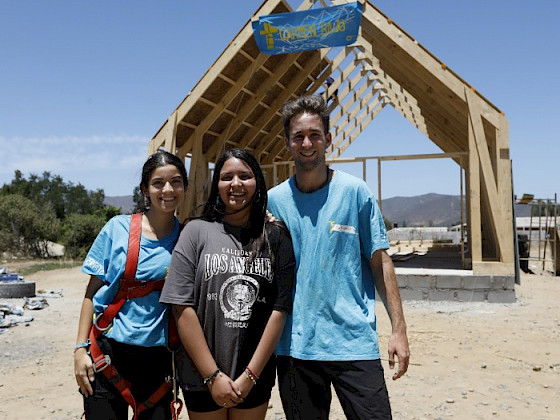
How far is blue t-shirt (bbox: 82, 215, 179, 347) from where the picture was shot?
1.91 metres

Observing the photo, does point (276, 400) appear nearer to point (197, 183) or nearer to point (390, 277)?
point (390, 277)

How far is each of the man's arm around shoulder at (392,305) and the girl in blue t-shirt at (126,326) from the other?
978 millimetres

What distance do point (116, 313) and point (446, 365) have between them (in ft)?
12.0

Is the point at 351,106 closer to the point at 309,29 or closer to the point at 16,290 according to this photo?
the point at 309,29

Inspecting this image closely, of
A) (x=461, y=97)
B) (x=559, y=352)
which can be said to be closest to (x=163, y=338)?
(x=559, y=352)

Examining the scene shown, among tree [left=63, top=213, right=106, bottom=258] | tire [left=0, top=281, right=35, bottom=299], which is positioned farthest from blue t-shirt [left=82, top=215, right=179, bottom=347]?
tree [left=63, top=213, right=106, bottom=258]

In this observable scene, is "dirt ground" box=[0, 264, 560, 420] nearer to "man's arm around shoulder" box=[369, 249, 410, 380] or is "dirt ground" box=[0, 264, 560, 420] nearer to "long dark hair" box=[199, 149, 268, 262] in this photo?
"man's arm around shoulder" box=[369, 249, 410, 380]

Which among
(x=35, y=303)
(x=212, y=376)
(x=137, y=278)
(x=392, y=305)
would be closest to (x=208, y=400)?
(x=212, y=376)

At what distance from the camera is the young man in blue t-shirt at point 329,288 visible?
1888mm

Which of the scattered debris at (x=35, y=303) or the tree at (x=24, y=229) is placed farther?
the tree at (x=24, y=229)

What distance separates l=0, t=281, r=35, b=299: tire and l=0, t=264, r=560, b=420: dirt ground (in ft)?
4.47

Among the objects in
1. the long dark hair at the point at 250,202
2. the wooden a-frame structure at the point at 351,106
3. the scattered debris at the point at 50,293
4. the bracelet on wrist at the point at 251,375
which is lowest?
the scattered debris at the point at 50,293

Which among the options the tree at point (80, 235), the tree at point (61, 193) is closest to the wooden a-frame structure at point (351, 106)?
the tree at point (80, 235)

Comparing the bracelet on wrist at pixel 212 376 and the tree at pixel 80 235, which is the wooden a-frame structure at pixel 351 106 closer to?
the bracelet on wrist at pixel 212 376
